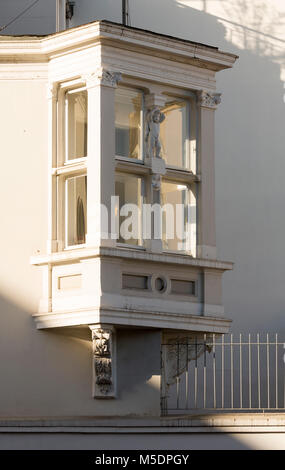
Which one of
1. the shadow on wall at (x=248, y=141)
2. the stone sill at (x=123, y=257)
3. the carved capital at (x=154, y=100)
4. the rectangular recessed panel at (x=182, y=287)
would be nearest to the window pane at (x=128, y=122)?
the carved capital at (x=154, y=100)

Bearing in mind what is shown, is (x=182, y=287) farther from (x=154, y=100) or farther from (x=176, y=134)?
(x=154, y=100)

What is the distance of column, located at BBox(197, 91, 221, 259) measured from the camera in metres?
18.6

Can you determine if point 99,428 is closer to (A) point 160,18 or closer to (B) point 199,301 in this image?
(B) point 199,301

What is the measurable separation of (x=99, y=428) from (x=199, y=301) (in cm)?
270

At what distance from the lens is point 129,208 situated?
18.2 metres

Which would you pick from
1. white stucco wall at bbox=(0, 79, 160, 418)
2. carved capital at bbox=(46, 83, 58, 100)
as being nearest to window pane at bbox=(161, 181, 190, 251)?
white stucco wall at bbox=(0, 79, 160, 418)

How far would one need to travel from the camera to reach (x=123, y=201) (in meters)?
18.2

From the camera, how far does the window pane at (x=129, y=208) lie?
18109 mm

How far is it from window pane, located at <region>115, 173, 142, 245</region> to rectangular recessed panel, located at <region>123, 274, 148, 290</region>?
1.79ft

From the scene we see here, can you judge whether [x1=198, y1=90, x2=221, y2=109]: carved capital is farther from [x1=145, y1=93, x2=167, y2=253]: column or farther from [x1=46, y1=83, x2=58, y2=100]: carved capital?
[x1=46, y1=83, x2=58, y2=100]: carved capital

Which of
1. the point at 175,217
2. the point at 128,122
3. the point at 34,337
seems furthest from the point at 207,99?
the point at 34,337

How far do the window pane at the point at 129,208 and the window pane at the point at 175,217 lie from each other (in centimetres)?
42

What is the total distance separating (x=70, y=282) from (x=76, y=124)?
2372 millimetres

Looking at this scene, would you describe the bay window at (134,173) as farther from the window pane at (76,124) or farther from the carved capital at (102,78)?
the carved capital at (102,78)
